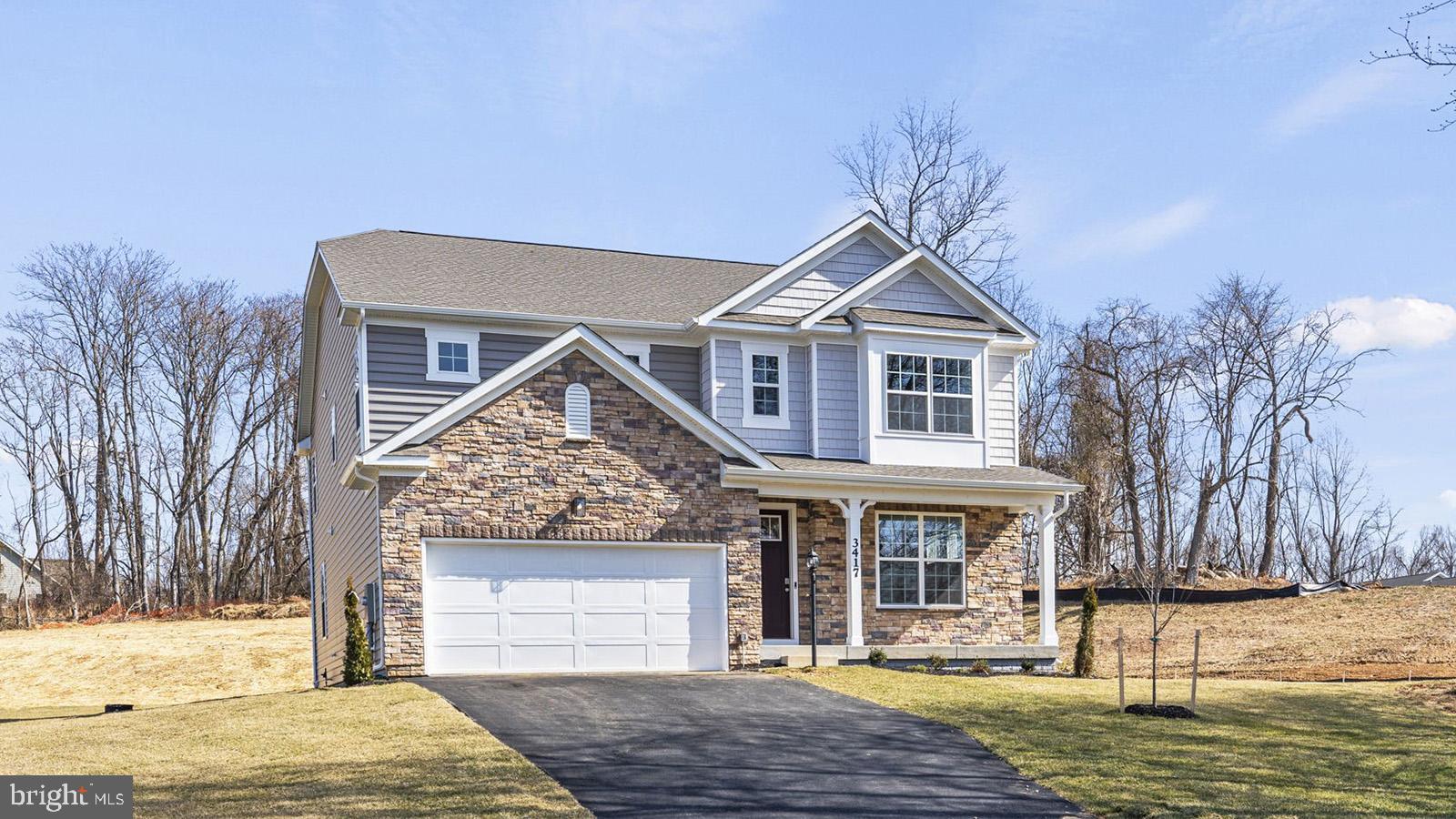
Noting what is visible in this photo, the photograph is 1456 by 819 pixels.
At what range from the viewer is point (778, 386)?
76.9 ft

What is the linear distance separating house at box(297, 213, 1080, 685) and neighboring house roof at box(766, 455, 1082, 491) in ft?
0.25

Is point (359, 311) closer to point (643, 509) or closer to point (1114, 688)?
point (643, 509)

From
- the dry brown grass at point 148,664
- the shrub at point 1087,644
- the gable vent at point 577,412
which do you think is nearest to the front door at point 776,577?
the gable vent at point 577,412

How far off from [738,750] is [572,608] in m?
6.11

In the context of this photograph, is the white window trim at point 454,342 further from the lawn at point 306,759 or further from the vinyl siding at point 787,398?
the lawn at point 306,759

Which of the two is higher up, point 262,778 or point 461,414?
point 461,414

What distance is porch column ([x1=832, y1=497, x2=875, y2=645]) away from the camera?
22.1 metres

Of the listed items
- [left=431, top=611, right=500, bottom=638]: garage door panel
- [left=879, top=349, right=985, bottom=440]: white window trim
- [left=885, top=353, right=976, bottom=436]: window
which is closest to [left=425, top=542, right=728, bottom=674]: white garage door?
[left=431, top=611, right=500, bottom=638]: garage door panel

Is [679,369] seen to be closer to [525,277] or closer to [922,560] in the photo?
[525,277]

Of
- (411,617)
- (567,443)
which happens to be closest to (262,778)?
(411,617)

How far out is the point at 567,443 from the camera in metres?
19.3

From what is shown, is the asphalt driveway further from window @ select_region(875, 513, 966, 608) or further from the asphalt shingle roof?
window @ select_region(875, 513, 966, 608)

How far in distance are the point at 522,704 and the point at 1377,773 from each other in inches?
346

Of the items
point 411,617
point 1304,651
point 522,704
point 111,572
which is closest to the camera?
point 522,704
